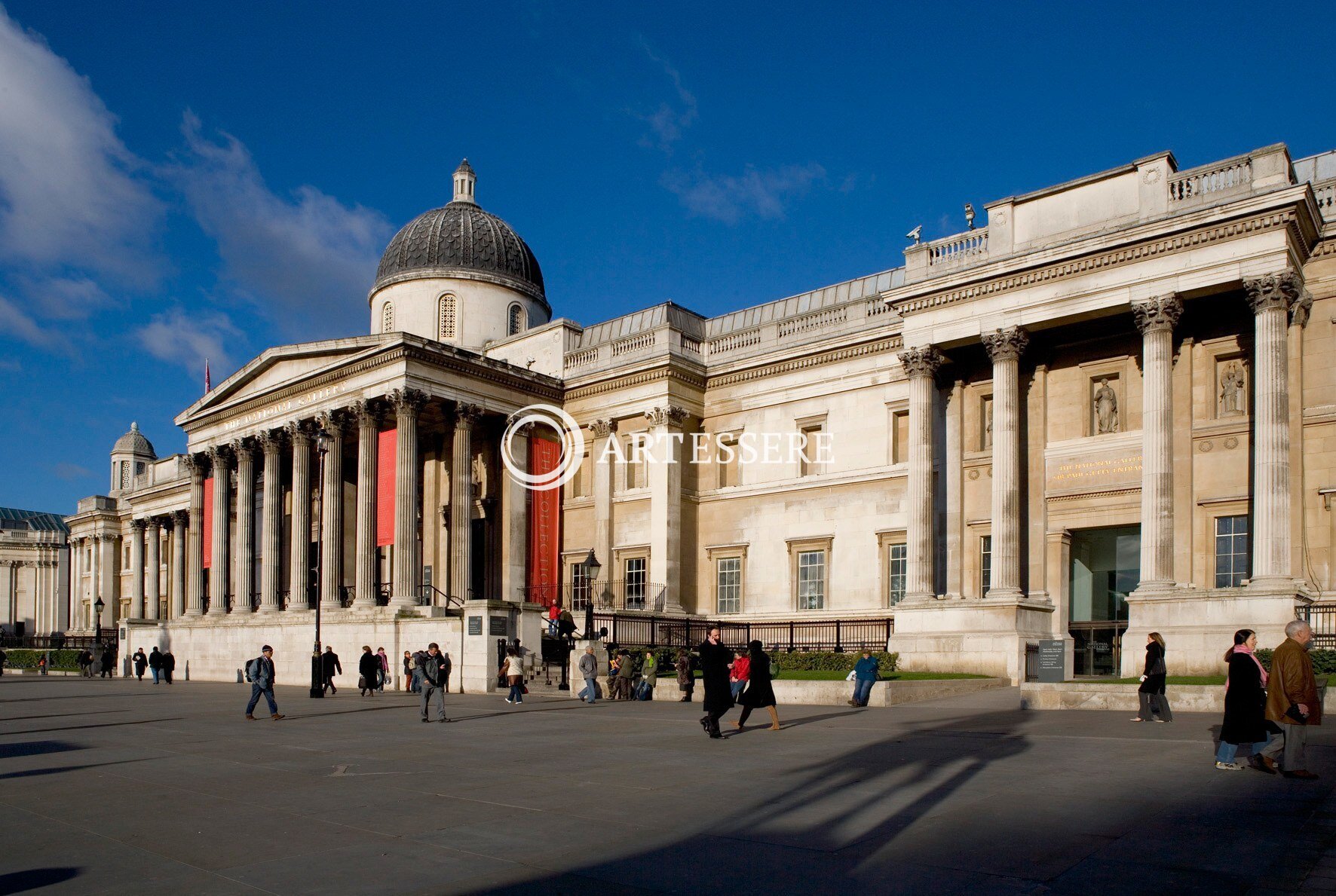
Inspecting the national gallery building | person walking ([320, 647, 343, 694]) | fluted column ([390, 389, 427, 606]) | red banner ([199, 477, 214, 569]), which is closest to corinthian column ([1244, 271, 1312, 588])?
the national gallery building

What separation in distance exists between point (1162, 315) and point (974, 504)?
784 cm

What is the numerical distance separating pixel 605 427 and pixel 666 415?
2.93 metres

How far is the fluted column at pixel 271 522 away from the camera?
1750 inches

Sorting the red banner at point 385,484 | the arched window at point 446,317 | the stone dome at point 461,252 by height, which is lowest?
the red banner at point 385,484

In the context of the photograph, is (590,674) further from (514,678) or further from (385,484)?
(385,484)

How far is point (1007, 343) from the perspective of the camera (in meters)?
30.8

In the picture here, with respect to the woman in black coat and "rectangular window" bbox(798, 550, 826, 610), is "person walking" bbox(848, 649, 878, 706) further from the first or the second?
"rectangular window" bbox(798, 550, 826, 610)

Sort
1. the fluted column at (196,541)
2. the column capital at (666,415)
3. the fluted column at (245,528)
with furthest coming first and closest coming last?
the fluted column at (196,541)
the fluted column at (245,528)
the column capital at (666,415)

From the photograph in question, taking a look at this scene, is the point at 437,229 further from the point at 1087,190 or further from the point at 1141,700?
the point at 1141,700

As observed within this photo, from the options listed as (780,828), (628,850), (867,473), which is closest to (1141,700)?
(780,828)

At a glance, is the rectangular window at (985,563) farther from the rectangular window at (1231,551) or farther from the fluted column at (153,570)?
the fluted column at (153,570)

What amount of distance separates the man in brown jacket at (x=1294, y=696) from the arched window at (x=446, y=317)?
4126 cm

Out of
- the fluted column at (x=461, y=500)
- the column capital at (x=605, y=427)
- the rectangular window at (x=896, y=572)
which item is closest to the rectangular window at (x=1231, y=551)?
the rectangular window at (x=896, y=572)

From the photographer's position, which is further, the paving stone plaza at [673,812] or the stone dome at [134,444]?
the stone dome at [134,444]
